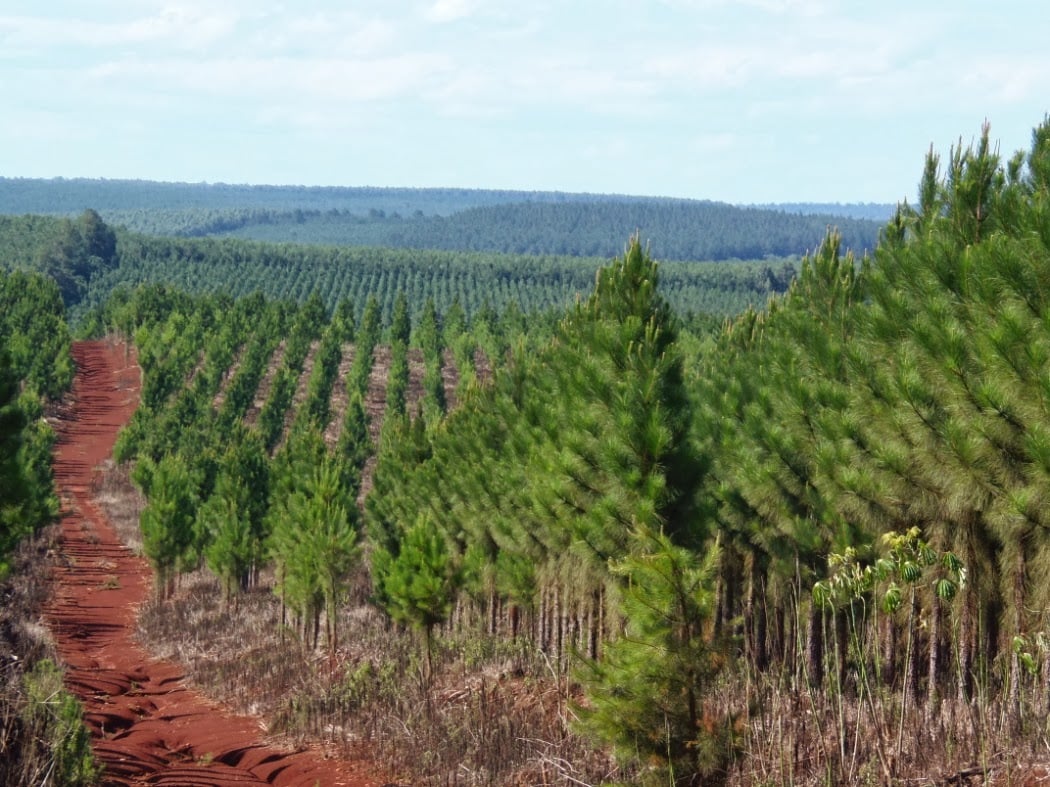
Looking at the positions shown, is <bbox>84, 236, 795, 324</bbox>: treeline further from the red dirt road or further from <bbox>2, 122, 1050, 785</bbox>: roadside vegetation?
<bbox>2, 122, 1050, 785</bbox>: roadside vegetation

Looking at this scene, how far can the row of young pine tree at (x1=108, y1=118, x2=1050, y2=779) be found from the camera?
11.0 m

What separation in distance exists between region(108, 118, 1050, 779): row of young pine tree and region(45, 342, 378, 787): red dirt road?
3.17 m

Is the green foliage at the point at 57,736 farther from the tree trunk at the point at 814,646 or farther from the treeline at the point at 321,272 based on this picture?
the treeline at the point at 321,272

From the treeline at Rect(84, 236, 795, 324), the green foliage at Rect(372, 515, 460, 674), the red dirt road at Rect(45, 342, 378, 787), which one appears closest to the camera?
the red dirt road at Rect(45, 342, 378, 787)

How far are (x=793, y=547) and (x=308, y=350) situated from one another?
6705 centimetres

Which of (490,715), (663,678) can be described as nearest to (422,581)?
(490,715)

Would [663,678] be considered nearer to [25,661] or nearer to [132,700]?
[25,661]

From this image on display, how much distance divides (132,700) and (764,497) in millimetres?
11842

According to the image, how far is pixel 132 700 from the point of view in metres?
22.2

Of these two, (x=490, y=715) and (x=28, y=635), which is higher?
(x=490, y=715)

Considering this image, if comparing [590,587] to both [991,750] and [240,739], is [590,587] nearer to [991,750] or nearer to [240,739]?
[240,739]

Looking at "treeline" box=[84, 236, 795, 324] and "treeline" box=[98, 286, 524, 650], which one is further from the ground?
"treeline" box=[84, 236, 795, 324]

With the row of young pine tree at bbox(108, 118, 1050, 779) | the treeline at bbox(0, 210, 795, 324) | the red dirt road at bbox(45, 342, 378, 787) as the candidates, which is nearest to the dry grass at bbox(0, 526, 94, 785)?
the red dirt road at bbox(45, 342, 378, 787)

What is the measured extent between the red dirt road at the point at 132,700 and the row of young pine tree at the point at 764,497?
317 centimetres
